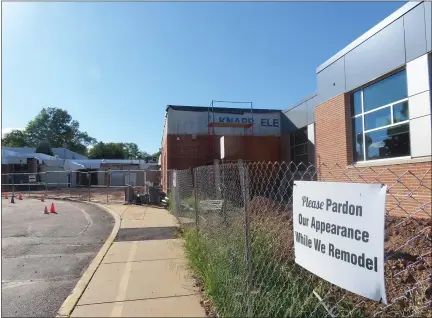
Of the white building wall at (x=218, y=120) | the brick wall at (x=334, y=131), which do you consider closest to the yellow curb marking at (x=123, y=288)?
the brick wall at (x=334, y=131)

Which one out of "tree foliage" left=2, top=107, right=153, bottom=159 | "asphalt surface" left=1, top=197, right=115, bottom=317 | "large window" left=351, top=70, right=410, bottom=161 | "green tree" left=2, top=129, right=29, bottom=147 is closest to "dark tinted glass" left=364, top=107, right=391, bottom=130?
"large window" left=351, top=70, right=410, bottom=161

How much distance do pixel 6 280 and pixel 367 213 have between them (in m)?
6.13

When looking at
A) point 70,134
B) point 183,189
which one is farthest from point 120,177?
point 70,134

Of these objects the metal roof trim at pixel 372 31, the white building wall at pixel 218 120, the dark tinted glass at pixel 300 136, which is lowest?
the dark tinted glass at pixel 300 136

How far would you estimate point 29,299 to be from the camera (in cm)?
507

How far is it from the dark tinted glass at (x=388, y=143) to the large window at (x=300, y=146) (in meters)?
8.82

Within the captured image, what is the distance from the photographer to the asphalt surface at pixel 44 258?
4970 millimetres

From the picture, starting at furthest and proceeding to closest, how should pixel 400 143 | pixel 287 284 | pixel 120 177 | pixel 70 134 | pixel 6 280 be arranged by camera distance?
pixel 70 134
pixel 120 177
pixel 400 143
pixel 6 280
pixel 287 284

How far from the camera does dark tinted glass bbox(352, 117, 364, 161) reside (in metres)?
12.1

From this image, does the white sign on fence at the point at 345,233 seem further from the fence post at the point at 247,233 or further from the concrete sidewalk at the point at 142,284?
the concrete sidewalk at the point at 142,284

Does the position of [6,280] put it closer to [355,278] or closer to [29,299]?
[29,299]

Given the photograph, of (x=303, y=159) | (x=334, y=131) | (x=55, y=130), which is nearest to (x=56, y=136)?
(x=55, y=130)

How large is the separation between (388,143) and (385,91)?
1599mm

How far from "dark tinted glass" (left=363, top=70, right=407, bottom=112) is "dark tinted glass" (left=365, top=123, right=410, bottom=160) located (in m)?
0.86
